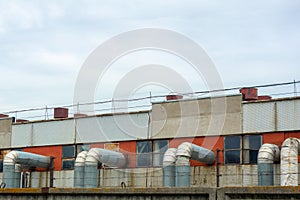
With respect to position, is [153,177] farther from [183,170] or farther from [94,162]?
[183,170]

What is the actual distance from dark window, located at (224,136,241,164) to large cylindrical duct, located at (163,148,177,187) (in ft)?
7.78

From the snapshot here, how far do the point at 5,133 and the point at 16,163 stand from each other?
14.4 feet

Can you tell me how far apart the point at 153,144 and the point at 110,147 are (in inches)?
99.2

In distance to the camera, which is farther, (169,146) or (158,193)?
(169,146)

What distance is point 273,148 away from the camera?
914 inches

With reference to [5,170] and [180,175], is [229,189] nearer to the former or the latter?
[180,175]

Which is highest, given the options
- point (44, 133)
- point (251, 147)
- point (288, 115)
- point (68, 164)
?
point (44, 133)

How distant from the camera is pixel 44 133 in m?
31.7

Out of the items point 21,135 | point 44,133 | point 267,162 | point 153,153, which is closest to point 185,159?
point 267,162

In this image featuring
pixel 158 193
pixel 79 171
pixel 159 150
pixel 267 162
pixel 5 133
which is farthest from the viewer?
pixel 5 133

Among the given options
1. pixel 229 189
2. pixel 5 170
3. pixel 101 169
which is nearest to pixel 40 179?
pixel 5 170

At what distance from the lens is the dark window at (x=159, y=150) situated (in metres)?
27.2

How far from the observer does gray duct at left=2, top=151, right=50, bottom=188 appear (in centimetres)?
2922

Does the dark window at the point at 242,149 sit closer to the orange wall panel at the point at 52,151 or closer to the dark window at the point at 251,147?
the dark window at the point at 251,147
